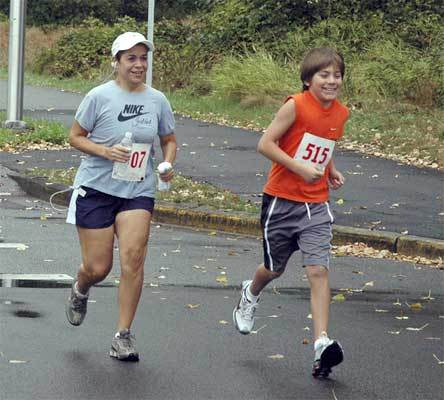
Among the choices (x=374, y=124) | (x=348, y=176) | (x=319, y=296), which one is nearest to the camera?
(x=319, y=296)

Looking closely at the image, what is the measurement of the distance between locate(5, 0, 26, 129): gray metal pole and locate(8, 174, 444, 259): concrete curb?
5738 millimetres

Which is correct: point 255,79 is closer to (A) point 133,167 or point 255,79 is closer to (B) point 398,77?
(B) point 398,77

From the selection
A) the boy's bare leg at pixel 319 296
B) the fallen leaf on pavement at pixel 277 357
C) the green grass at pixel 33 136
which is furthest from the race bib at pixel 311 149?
the green grass at pixel 33 136

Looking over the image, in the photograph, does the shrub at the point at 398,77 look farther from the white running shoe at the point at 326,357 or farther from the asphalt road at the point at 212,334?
the white running shoe at the point at 326,357

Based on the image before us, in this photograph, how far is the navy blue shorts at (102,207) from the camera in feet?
24.0

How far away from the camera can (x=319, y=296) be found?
7070 millimetres

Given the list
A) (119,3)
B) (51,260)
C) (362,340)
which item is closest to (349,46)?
(51,260)

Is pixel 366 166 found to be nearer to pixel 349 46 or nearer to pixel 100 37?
pixel 349 46

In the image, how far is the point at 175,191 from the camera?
47.3 ft

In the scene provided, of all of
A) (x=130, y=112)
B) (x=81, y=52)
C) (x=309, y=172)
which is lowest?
(x=81, y=52)

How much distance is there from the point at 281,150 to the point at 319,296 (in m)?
0.82

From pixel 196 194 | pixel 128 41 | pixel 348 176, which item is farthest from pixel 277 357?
pixel 348 176

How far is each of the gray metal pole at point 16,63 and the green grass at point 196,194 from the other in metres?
4.71

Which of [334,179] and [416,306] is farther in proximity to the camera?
[416,306]
